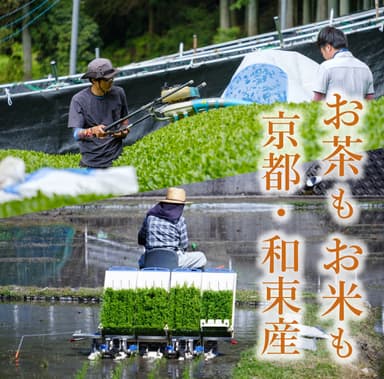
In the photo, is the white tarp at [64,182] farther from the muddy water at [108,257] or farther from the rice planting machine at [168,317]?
the rice planting machine at [168,317]

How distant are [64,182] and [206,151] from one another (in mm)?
1524

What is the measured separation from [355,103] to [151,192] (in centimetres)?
383

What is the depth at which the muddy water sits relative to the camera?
11.5 m

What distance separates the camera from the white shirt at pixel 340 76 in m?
13.4

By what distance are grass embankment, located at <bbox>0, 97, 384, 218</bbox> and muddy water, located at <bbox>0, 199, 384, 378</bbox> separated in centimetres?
81

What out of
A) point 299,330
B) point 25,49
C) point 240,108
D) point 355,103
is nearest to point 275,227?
point 240,108

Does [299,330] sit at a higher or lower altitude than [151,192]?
lower

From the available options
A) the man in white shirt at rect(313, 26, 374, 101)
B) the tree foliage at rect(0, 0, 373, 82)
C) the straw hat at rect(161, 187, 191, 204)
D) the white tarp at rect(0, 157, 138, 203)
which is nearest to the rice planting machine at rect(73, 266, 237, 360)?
the straw hat at rect(161, 187, 191, 204)

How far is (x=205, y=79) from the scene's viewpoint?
780 inches

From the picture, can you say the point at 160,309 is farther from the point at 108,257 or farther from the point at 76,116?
the point at 108,257

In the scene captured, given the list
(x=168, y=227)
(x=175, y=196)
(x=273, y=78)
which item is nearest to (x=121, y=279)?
(x=168, y=227)

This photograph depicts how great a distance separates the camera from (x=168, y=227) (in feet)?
41.5

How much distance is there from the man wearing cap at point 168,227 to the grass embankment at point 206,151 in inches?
83.5

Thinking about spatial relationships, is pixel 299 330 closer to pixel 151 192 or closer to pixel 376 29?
pixel 151 192
